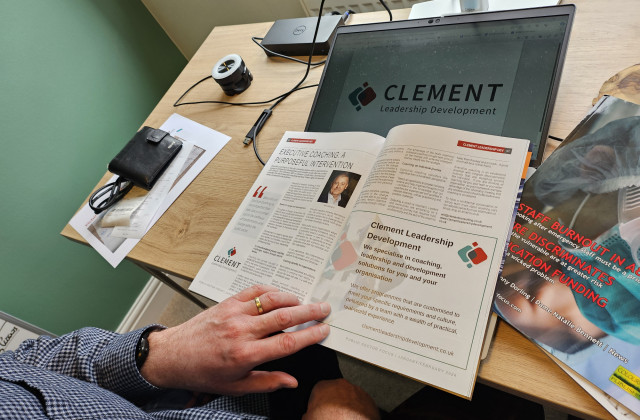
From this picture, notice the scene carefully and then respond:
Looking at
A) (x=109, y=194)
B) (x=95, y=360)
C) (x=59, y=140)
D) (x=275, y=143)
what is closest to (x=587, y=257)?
(x=275, y=143)

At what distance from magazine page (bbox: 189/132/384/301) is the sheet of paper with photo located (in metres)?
0.20

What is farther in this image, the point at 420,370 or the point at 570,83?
the point at 570,83

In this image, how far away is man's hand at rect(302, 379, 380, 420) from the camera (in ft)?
1.83

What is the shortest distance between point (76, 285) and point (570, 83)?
1.58 m

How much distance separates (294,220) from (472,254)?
0.27 metres

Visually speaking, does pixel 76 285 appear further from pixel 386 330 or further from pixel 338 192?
pixel 386 330

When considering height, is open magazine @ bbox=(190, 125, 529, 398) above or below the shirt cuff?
above

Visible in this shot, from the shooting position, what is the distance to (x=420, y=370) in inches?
16.5

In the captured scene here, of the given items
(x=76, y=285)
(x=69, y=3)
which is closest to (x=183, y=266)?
(x=76, y=285)

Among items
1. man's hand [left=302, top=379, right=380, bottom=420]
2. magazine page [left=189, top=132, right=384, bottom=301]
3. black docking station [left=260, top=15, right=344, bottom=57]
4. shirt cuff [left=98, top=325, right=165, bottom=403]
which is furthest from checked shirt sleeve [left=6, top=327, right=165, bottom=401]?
black docking station [left=260, top=15, right=344, bottom=57]

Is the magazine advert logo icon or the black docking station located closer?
the magazine advert logo icon

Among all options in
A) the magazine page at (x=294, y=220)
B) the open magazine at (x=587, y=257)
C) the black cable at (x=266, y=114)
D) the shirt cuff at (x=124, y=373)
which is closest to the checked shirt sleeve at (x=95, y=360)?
the shirt cuff at (x=124, y=373)

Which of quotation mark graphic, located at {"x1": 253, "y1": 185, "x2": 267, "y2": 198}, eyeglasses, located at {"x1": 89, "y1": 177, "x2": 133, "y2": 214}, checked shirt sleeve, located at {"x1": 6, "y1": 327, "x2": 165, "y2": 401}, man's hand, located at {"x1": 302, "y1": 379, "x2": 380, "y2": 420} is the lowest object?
checked shirt sleeve, located at {"x1": 6, "y1": 327, "x2": 165, "y2": 401}

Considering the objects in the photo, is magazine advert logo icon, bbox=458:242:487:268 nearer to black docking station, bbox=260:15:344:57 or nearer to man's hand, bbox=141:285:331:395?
man's hand, bbox=141:285:331:395
